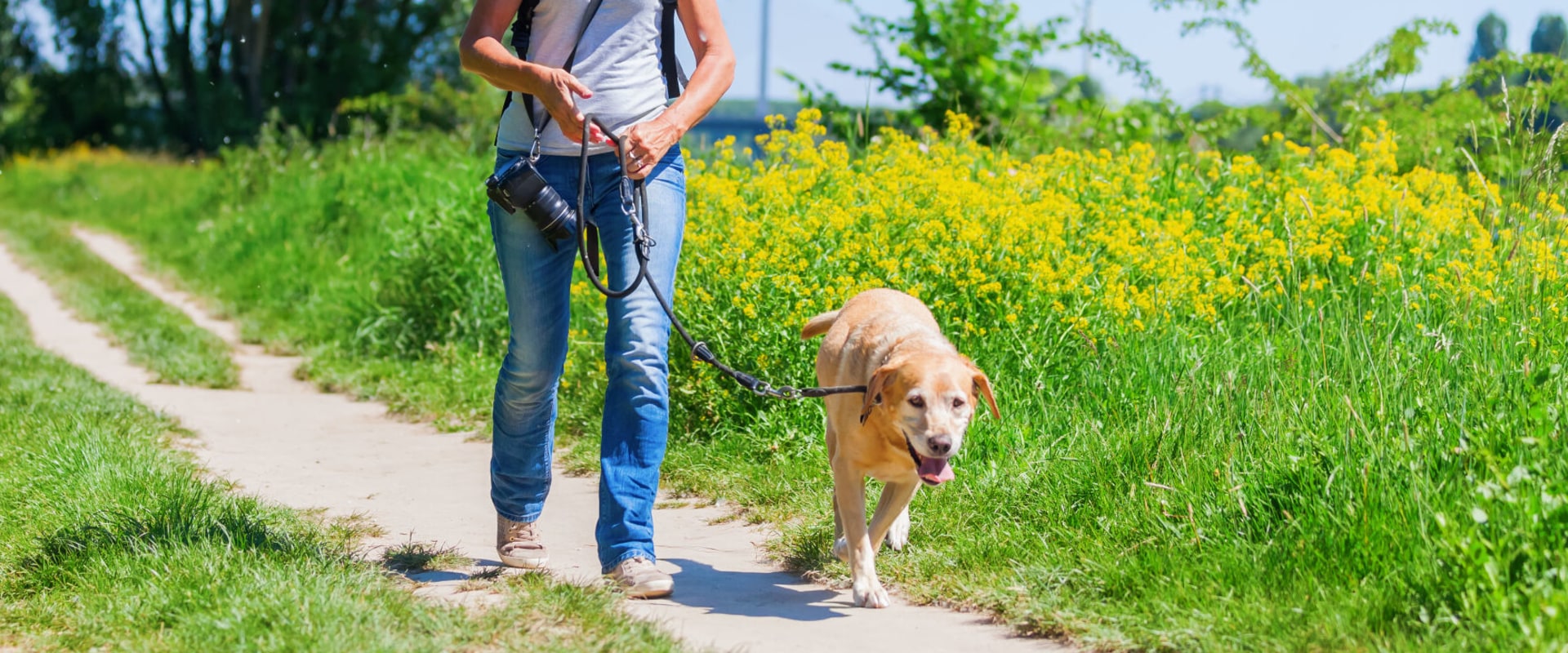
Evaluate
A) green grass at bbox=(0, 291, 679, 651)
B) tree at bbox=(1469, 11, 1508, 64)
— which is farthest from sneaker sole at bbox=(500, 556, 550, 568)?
tree at bbox=(1469, 11, 1508, 64)

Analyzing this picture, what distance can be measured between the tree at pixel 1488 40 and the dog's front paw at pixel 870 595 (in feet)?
20.2

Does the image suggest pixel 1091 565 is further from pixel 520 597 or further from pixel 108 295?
pixel 108 295

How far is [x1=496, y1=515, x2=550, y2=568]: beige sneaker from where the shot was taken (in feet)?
12.7

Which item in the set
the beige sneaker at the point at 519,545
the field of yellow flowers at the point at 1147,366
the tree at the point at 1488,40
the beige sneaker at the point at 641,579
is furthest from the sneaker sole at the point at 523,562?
the tree at the point at 1488,40

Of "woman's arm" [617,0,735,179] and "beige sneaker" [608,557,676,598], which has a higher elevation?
"woman's arm" [617,0,735,179]

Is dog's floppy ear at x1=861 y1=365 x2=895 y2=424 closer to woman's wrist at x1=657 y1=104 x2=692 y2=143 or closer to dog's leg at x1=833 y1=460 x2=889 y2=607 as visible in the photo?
dog's leg at x1=833 y1=460 x2=889 y2=607

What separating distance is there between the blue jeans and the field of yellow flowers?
2.21ft

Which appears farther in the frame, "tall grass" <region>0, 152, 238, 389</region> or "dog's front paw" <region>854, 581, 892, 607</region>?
"tall grass" <region>0, 152, 238, 389</region>

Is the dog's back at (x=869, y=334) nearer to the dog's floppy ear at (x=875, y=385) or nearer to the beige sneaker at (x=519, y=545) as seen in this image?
the dog's floppy ear at (x=875, y=385)

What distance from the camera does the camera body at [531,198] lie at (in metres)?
3.51

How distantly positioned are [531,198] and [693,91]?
1.75 feet

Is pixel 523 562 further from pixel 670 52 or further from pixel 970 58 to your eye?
pixel 970 58

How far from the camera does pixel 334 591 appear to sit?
3.20m

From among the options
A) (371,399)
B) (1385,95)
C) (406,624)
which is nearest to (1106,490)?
(406,624)
